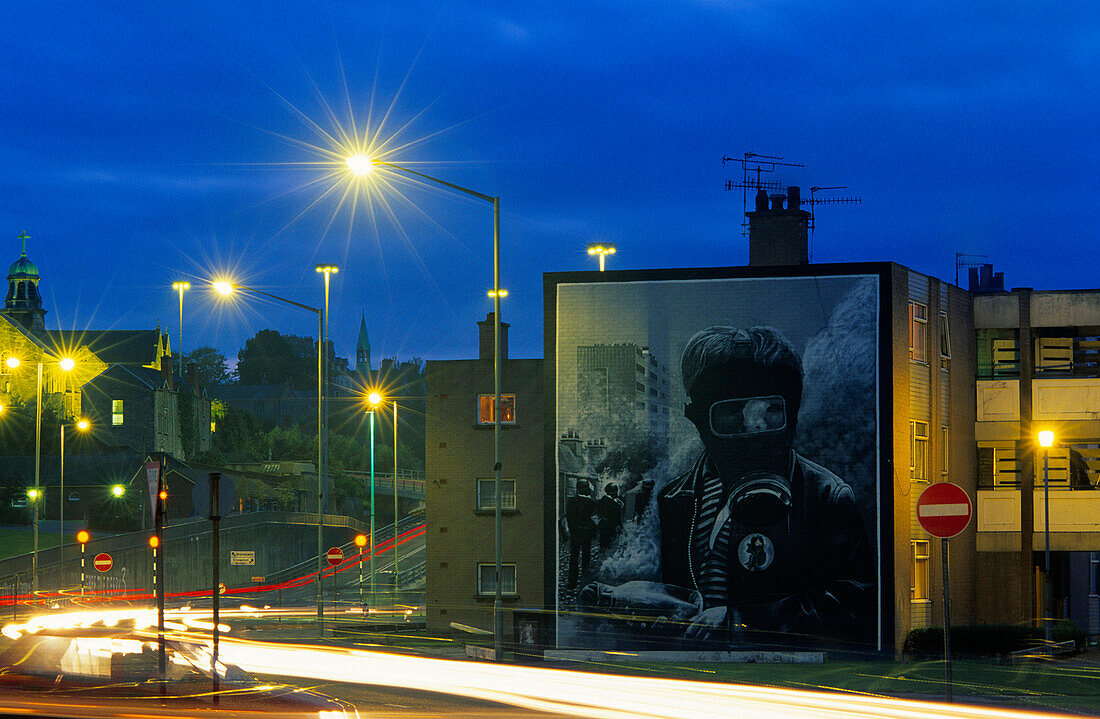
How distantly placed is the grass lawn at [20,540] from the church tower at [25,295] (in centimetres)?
5254

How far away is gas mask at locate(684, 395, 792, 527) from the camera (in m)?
34.4

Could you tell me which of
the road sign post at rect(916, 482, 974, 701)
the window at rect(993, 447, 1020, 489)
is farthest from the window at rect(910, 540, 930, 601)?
the road sign post at rect(916, 482, 974, 701)

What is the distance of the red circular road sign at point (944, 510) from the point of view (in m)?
16.2

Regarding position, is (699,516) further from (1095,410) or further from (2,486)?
(2,486)

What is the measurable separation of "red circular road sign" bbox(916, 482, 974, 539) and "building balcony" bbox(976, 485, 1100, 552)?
77.4 ft

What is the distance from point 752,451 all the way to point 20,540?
62.7 metres

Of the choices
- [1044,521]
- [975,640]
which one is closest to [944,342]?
[1044,521]

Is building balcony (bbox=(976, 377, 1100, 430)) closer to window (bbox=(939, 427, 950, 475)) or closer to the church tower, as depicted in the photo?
window (bbox=(939, 427, 950, 475))

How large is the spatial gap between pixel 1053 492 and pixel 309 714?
95.2 feet

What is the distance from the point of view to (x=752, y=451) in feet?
114

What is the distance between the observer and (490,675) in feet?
78.4

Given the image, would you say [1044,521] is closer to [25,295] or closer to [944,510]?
[944,510]

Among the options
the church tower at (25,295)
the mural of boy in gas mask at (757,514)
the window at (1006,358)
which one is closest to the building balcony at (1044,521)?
the window at (1006,358)

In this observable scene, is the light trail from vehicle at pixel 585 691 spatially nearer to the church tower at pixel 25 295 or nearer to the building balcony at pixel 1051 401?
the building balcony at pixel 1051 401
